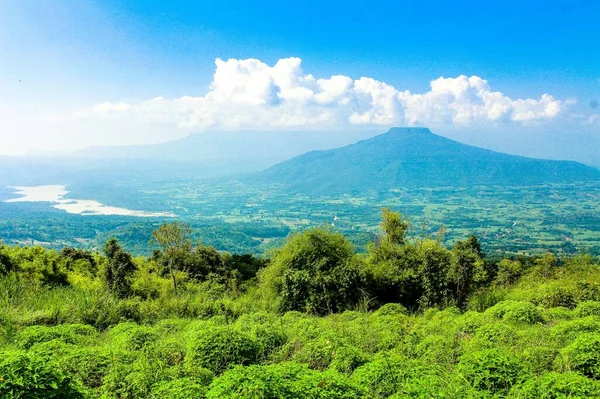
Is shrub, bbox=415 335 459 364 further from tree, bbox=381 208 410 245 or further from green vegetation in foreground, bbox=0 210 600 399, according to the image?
tree, bbox=381 208 410 245

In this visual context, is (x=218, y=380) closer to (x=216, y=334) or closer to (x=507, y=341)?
(x=216, y=334)

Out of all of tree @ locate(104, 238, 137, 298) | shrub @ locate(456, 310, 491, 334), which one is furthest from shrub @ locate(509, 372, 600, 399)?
tree @ locate(104, 238, 137, 298)

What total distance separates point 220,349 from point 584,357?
4864 millimetres

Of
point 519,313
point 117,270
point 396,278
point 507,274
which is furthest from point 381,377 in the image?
point 507,274

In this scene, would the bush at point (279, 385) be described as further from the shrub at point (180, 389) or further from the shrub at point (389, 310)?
the shrub at point (389, 310)

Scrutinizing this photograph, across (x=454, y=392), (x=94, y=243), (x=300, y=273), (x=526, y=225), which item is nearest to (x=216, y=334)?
(x=454, y=392)

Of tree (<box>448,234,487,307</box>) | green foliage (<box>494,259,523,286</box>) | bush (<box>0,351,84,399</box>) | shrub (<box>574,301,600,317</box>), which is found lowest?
green foliage (<box>494,259,523,286</box>)

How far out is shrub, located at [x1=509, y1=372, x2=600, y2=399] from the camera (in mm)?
4105

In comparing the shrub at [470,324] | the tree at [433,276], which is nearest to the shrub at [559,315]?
the shrub at [470,324]

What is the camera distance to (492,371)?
4.67m

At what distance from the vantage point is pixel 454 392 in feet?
13.4

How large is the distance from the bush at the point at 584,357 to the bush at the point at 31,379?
5868 millimetres

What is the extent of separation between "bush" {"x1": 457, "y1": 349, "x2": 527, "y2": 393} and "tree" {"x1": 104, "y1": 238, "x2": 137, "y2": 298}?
522 inches

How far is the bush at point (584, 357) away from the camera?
16.6 feet
